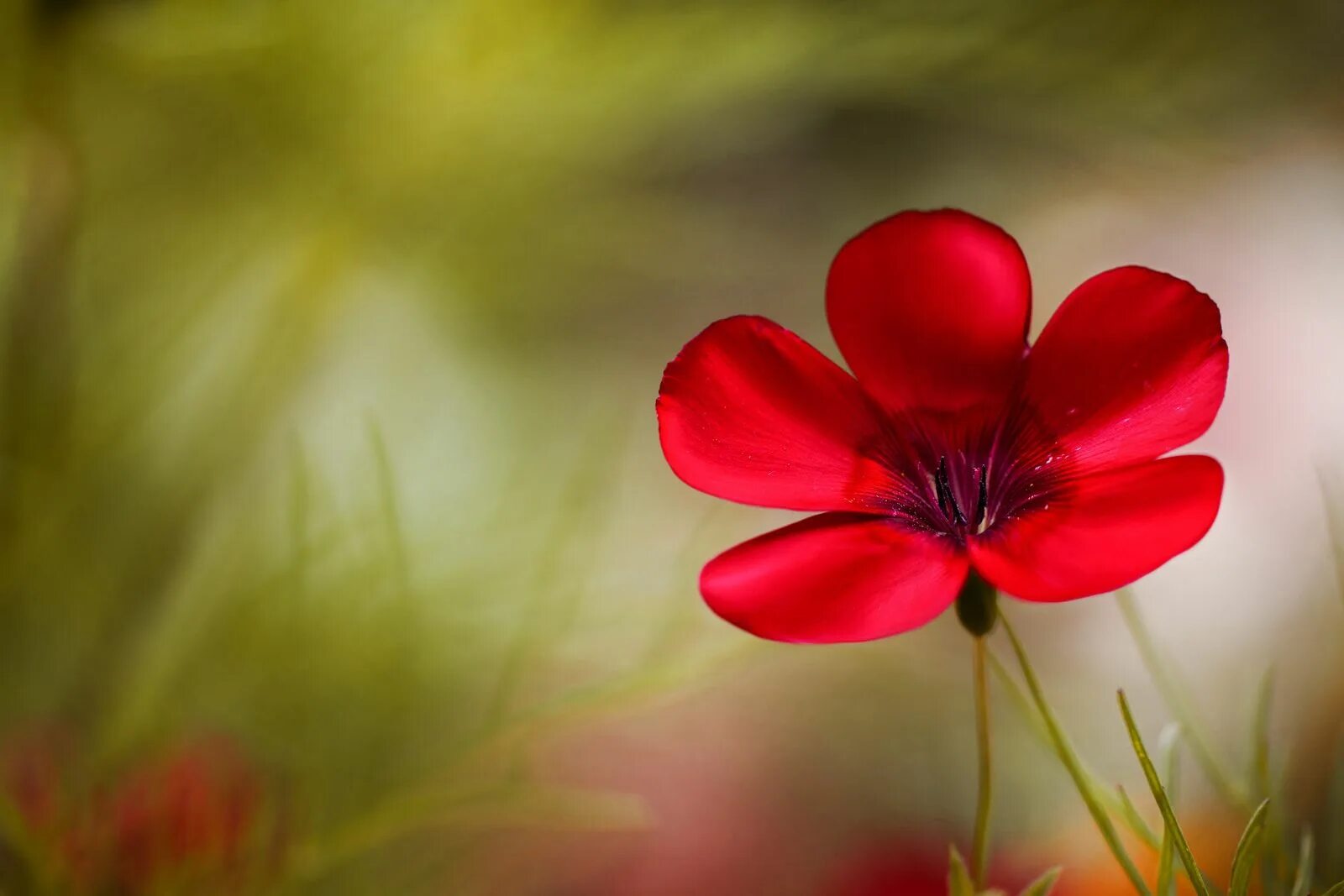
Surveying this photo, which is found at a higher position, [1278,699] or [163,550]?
[163,550]

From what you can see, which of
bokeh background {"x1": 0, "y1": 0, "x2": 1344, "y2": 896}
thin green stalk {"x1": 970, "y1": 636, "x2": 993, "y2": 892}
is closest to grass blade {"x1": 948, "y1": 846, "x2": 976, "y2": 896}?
thin green stalk {"x1": 970, "y1": 636, "x2": 993, "y2": 892}

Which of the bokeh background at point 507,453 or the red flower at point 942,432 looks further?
the bokeh background at point 507,453

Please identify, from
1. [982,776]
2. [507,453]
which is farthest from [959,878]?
[507,453]

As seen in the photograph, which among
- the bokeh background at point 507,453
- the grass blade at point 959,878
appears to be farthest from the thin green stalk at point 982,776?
the bokeh background at point 507,453

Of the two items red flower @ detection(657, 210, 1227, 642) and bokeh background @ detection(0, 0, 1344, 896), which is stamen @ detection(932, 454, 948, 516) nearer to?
red flower @ detection(657, 210, 1227, 642)

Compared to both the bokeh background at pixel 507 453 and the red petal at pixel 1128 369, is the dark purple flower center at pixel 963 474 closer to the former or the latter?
the red petal at pixel 1128 369

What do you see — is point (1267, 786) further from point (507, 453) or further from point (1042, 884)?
point (507, 453)

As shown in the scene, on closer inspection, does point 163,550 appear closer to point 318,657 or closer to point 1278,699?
point 318,657

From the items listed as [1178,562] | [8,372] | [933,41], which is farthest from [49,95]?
[1178,562]

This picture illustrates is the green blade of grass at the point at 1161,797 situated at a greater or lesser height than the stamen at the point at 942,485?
lesser
